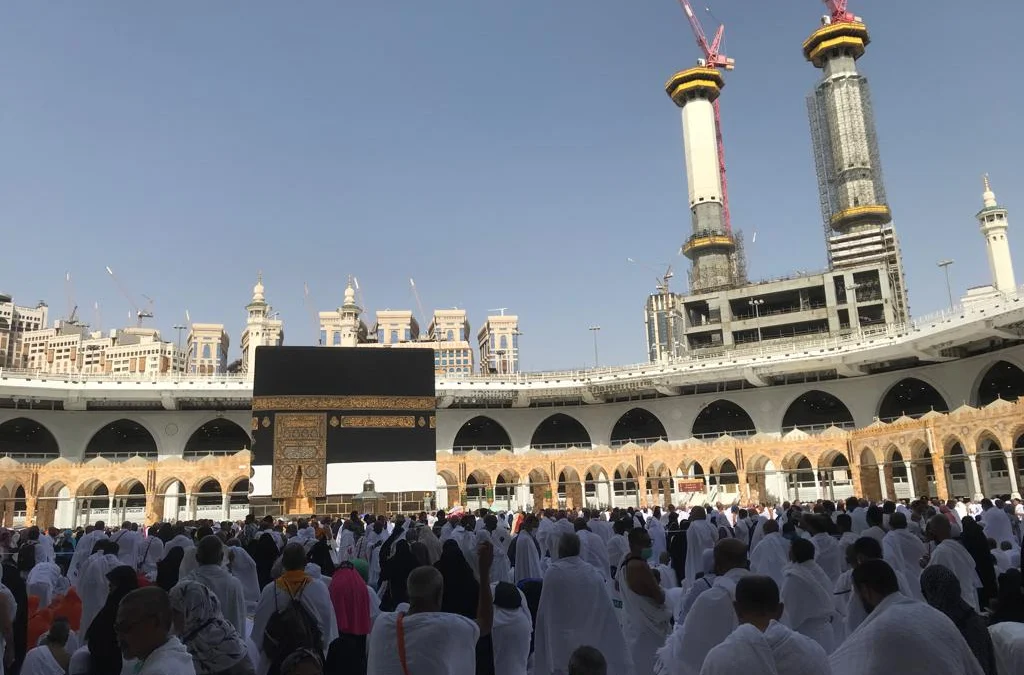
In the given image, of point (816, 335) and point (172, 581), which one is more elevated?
point (816, 335)

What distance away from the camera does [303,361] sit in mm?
28625

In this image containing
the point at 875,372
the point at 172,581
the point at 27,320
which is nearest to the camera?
the point at 172,581

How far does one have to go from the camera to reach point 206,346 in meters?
100

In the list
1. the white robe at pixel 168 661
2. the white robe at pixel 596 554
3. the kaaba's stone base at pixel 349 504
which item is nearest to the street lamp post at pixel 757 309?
the kaaba's stone base at pixel 349 504

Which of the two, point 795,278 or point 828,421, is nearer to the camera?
point 828,421

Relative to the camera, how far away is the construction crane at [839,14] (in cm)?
5552

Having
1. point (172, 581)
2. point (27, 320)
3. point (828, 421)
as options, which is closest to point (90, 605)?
point (172, 581)

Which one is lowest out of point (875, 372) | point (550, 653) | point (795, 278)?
point (550, 653)

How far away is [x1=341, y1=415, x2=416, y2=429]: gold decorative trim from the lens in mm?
29219

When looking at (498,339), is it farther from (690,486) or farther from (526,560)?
(526,560)

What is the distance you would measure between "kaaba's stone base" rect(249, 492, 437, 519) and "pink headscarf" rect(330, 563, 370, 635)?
2322 cm

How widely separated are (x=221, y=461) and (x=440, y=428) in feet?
40.1

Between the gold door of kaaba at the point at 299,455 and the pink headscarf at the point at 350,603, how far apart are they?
2467 cm

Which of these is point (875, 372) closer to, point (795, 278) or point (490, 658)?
point (795, 278)
